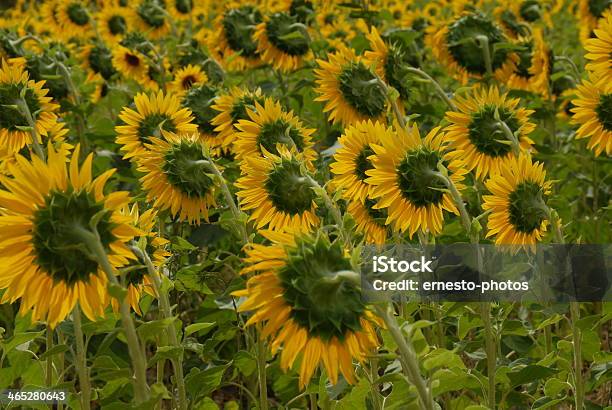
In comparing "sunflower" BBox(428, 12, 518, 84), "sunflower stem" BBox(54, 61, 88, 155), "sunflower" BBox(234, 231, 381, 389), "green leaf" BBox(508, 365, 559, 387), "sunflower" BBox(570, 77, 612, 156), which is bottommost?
"sunflower" BBox(234, 231, 381, 389)

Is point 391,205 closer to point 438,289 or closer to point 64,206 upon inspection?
point 438,289

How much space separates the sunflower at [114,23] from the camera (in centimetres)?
580

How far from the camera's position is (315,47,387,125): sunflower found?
2572mm

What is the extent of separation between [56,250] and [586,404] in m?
1.45

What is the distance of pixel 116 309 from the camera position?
1.77 meters

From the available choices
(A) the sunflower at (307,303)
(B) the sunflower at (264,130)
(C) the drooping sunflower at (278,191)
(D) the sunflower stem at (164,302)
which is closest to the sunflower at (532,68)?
(B) the sunflower at (264,130)

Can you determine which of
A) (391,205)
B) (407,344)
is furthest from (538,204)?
(407,344)

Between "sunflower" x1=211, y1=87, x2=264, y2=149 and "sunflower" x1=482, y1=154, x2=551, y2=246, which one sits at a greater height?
"sunflower" x1=211, y1=87, x2=264, y2=149

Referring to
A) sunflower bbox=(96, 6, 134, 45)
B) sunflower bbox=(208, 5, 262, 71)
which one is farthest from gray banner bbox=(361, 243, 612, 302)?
sunflower bbox=(96, 6, 134, 45)

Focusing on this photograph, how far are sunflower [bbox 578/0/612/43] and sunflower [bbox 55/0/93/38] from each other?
126 inches

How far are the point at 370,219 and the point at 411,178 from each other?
1.12 ft

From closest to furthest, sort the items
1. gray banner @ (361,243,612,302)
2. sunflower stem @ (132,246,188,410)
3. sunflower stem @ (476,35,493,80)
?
sunflower stem @ (132,246,188,410)
gray banner @ (361,243,612,302)
sunflower stem @ (476,35,493,80)

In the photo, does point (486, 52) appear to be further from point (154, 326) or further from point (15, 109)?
point (154, 326)

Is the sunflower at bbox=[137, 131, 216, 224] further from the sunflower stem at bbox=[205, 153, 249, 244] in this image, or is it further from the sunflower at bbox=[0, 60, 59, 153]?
the sunflower at bbox=[0, 60, 59, 153]
